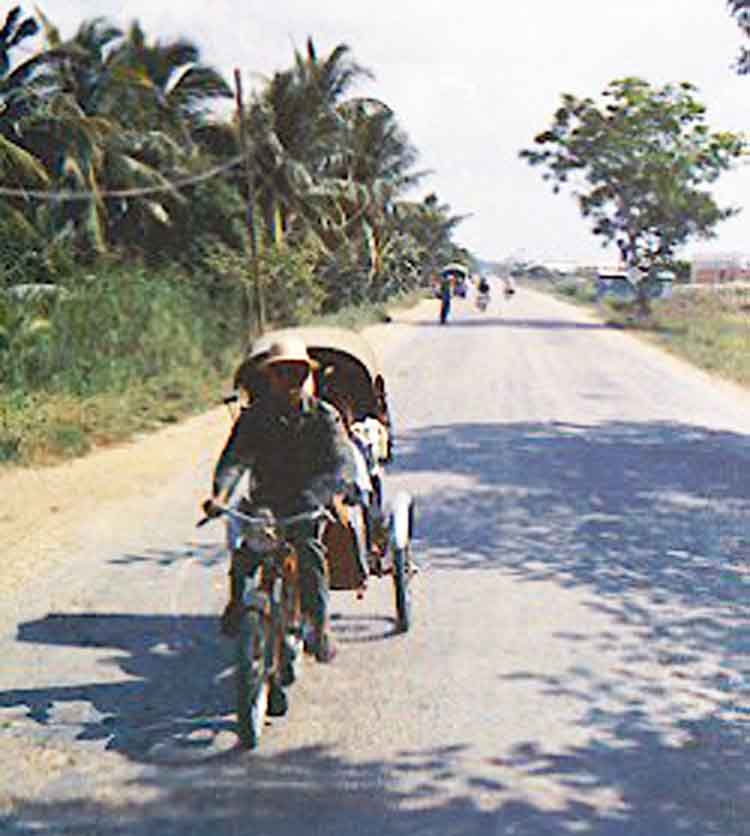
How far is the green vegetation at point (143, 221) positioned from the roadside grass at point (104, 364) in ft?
0.11

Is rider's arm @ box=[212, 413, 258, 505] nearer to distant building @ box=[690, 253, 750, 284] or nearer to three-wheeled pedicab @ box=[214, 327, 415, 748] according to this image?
three-wheeled pedicab @ box=[214, 327, 415, 748]

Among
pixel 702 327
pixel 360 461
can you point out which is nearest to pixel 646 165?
pixel 702 327

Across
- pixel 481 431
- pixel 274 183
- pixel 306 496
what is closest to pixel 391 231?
pixel 274 183

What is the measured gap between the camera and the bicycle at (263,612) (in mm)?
4707

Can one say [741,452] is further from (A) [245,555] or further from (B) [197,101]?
(B) [197,101]

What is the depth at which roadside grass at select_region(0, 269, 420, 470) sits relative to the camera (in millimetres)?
13508

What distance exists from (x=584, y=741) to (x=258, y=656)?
56.7 inches

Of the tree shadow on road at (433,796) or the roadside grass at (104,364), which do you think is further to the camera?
the roadside grass at (104,364)

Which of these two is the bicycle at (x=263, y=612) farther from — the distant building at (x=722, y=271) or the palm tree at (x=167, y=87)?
the distant building at (x=722, y=271)

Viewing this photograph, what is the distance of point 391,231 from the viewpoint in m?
51.8

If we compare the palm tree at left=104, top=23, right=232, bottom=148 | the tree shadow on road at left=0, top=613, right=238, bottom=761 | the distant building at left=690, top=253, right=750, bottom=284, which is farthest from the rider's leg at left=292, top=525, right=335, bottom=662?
the distant building at left=690, top=253, right=750, bottom=284

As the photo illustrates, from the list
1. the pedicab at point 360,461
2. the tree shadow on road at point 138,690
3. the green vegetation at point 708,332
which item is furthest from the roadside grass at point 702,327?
the tree shadow on road at point 138,690

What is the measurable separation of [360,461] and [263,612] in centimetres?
126

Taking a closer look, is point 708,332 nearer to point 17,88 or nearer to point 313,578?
point 17,88
